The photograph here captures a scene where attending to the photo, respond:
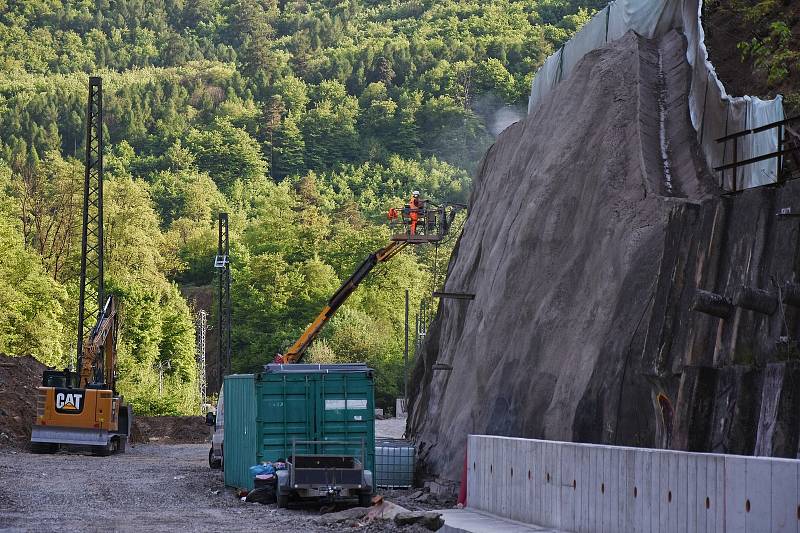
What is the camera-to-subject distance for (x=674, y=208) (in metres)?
21.8

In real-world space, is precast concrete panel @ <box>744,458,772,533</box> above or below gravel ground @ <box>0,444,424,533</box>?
above

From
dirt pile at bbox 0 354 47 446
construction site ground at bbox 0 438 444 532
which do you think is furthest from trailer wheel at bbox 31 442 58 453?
construction site ground at bbox 0 438 444 532

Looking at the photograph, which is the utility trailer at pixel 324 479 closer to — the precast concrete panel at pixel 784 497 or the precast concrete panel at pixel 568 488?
the precast concrete panel at pixel 568 488

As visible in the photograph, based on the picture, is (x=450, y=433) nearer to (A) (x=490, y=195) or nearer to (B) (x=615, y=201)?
(B) (x=615, y=201)

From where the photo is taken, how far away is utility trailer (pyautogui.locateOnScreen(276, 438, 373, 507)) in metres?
23.1

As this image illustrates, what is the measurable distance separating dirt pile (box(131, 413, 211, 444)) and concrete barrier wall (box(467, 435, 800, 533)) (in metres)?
39.0

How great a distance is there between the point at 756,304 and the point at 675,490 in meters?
4.63

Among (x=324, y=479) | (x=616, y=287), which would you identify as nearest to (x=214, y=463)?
(x=324, y=479)

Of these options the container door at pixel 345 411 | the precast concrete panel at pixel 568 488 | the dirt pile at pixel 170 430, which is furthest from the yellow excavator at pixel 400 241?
the precast concrete panel at pixel 568 488

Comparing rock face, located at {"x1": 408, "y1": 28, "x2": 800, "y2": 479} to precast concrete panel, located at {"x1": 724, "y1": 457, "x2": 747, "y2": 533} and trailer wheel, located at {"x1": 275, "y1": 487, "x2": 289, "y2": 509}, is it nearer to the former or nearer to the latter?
precast concrete panel, located at {"x1": 724, "y1": 457, "x2": 747, "y2": 533}

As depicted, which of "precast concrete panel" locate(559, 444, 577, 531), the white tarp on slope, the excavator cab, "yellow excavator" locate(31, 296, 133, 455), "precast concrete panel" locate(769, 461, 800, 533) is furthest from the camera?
the excavator cab

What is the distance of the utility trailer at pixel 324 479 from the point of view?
910 inches

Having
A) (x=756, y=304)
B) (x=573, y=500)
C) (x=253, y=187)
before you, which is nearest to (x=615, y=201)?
(x=756, y=304)

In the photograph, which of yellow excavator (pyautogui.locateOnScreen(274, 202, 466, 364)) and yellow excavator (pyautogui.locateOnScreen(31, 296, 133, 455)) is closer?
yellow excavator (pyautogui.locateOnScreen(31, 296, 133, 455))
